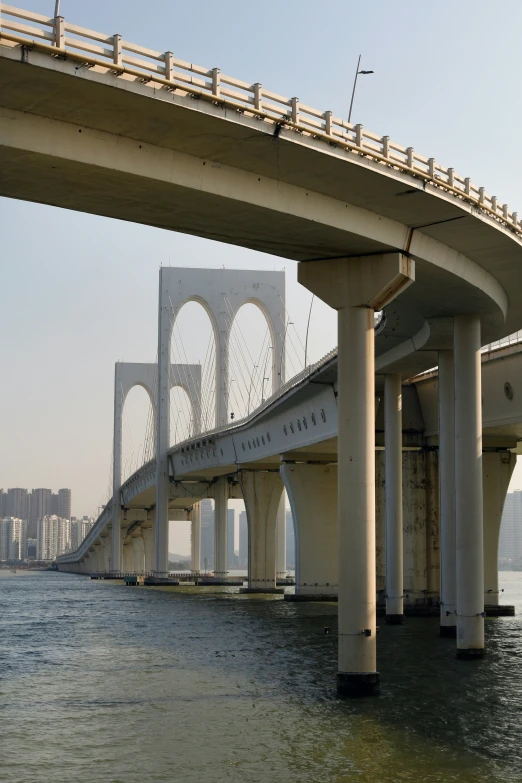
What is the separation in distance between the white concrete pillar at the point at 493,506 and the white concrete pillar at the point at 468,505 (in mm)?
18069

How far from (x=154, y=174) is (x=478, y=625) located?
703 inches

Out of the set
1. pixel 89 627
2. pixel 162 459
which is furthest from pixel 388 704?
pixel 162 459

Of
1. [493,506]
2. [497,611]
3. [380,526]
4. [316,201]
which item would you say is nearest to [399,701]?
[316,201]

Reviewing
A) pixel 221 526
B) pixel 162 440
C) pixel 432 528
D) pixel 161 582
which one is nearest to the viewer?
pixel 432 528

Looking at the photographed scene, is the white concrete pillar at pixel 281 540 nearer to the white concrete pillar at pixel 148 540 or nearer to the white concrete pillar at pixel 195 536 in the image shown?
the white concrete pillar at pixel 195 536

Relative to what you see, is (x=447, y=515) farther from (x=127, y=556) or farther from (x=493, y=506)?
(x=127, y=556)

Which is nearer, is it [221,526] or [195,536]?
[221,526]

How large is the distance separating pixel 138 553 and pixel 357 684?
164699 mm

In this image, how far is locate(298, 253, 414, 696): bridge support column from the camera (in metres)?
26.4

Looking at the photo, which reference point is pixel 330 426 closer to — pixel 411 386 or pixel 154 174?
pixel 411 386

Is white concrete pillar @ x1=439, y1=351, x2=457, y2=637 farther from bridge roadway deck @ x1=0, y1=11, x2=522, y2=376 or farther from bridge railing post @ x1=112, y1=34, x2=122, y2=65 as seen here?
bridge railing post @ x1=112, y1=34, x2=122, y2=65

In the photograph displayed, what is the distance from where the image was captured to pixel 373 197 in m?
26.0

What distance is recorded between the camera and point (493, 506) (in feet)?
168

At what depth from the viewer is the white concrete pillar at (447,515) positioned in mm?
38844
